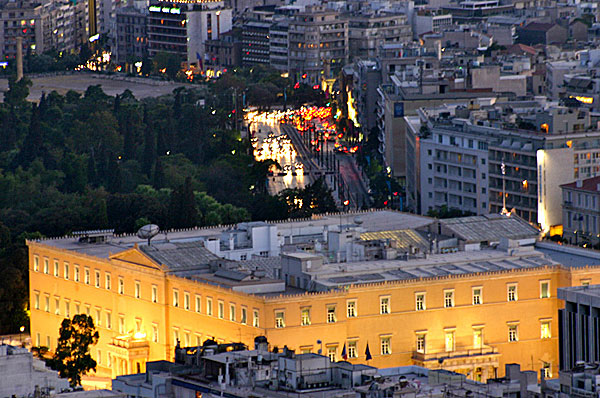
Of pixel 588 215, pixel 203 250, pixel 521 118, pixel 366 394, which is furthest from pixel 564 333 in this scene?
pixel 521 118

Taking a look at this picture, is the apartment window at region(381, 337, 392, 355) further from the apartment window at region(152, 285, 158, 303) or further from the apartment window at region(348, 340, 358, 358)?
the apartment window at region(152, 285, 158, 303)

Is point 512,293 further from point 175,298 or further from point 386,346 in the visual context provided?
point 175,298

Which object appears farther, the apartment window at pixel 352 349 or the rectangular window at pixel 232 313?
the rectangular window at pixel 232 313

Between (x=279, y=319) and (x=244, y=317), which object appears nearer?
(x=279, y=319)

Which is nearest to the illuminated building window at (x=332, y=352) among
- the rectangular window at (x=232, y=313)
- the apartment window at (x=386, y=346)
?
the apartment window at (x=386, y=346)

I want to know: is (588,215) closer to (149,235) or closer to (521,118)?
(521,118)

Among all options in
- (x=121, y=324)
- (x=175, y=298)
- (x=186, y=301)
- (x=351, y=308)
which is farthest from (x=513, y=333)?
(x=121, y=324)

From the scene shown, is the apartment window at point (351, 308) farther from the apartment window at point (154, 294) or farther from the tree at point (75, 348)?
the tree at point (75, 348)
